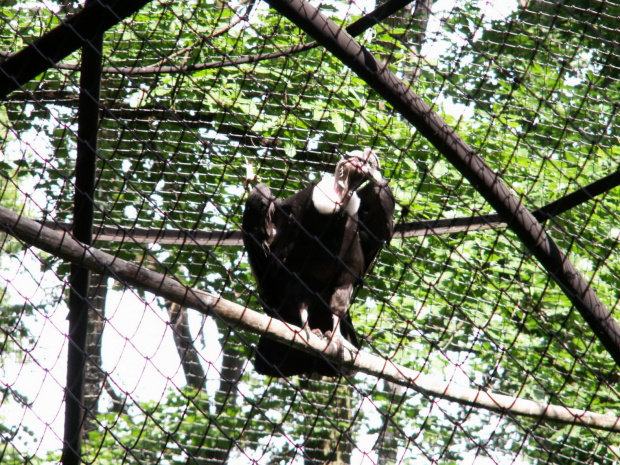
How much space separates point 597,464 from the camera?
4754 mm

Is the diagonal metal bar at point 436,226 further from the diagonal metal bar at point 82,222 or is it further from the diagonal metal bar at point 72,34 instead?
the diagonal metal bar at point 72,34

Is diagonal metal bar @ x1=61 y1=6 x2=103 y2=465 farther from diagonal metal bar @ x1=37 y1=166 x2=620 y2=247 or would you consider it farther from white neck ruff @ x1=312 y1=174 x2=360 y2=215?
white neck ruff @ x1=312 y1=174 x2=360 y2=215

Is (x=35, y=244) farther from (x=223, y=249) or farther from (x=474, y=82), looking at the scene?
(x=474, y=82)

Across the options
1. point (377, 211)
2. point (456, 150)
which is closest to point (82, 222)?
point (456, 150)

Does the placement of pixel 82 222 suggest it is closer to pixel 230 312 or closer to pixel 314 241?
pixel 230 312

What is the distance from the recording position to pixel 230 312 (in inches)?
87.0

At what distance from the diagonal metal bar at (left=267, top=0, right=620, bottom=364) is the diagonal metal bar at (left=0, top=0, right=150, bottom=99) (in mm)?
393

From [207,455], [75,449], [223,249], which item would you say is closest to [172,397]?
[207,455]

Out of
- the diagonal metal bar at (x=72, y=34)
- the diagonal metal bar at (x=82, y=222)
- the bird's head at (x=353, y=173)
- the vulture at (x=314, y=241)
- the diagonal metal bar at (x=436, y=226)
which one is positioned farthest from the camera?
the vulture at (x=314, y=241)

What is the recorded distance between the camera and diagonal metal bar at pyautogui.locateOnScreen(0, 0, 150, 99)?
1.92 m

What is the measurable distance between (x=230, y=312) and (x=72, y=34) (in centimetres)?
88

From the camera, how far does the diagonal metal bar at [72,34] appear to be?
1919 mm

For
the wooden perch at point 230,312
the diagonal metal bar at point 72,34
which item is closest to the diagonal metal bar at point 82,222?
the diagonal metal bar at point 72,34

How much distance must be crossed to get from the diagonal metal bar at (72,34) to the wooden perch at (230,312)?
0.40 metres
